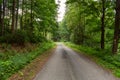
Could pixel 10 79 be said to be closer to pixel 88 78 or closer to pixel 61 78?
pixel 61 78

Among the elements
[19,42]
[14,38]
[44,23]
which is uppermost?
[44,23]

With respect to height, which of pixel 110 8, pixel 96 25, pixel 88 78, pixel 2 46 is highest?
pixel 110 8

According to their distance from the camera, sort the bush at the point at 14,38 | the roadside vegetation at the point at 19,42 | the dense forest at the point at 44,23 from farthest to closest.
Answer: the bush at the point at 14,38, the dense forest at the point at 44,23, the roadside vegetation at the point at 19,42

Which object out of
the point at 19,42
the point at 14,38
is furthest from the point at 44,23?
the point at 14,38

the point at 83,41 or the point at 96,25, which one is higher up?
the point at 96,25

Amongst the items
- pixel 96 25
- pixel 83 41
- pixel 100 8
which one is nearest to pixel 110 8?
pixel 100 8

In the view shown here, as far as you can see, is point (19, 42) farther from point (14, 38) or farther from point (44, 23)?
point (44, 23)

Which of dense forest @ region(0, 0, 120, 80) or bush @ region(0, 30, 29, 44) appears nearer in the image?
dense forest @ region(0, 0, 120, 80)

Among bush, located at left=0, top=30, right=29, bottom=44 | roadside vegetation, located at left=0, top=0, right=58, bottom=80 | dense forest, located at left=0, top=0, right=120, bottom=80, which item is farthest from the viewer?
bush, located at left=0, top=30, right=29, bottom=44

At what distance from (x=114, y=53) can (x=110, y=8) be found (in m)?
A: 8.29

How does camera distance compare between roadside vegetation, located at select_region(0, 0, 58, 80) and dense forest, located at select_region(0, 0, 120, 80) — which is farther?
dense forest, located at select_region(0, 0, 120, 80)

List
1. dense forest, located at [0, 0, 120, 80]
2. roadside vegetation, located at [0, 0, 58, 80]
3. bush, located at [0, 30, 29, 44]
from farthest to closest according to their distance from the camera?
bush, located at [0, 30, 29, 44], dense forest, located at [0, 0, 120, 80], roadside vegetation, located at [0, 0, 58, 80]

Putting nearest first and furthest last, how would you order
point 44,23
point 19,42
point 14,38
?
point 14,38, point 19,42, point 44,23

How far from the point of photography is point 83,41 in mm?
47375
